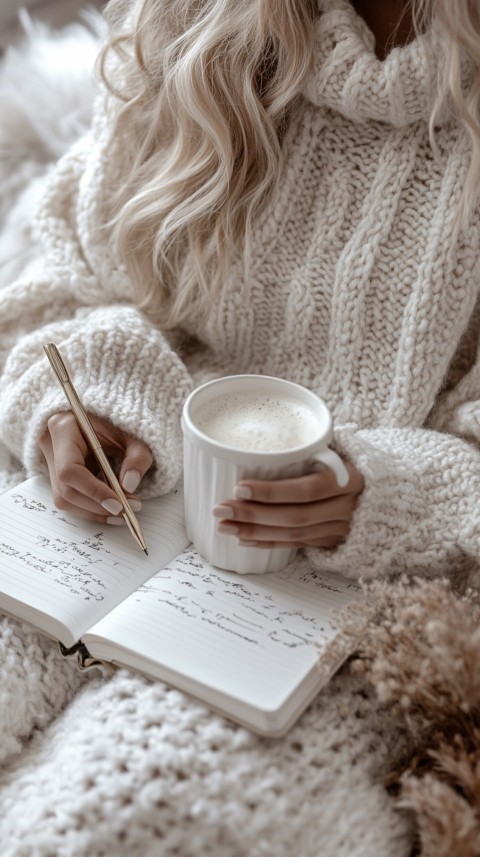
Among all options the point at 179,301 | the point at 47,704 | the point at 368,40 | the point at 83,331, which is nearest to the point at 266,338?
the point at 179,301

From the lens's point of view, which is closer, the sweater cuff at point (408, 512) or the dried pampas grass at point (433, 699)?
the dried pampas grass at point (433, 699)

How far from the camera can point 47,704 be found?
0.76 metres

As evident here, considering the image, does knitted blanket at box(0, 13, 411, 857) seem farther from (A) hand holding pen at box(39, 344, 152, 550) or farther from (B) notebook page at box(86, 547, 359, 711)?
(A) hand holding pen at box(39, 344, 152, 550)

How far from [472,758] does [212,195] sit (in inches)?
24.0

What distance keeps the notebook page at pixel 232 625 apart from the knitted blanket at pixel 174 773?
0.03 m

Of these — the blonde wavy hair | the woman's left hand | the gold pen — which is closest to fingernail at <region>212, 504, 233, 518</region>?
the woman's left hand

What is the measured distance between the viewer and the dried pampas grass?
0.59m

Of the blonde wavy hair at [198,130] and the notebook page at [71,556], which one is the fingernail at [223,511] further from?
the blonde wavy hair at [198,130]

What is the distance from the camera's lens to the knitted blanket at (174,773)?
24.2 inches

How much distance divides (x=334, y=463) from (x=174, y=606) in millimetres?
185

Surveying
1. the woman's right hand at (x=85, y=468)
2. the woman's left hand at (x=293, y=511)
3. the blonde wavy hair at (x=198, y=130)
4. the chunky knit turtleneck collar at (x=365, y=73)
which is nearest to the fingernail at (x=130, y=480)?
the woman's right hand at (x=85, y=468)

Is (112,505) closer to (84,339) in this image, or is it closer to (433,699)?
(84,339)

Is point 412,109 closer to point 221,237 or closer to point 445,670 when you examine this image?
point 221,237

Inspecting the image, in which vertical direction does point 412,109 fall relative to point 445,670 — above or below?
above
